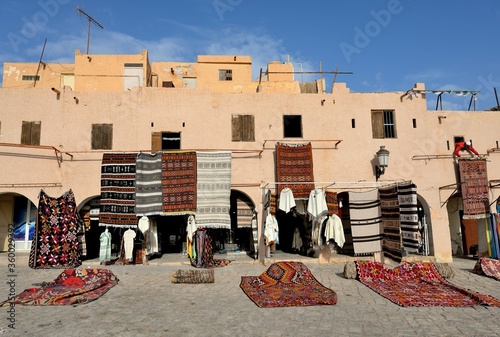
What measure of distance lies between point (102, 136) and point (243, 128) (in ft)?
16.8

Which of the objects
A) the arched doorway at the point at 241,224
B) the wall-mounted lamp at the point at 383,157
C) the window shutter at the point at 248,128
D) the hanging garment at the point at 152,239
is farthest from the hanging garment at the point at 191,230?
the wall-mounted lamp at the point at 383,157

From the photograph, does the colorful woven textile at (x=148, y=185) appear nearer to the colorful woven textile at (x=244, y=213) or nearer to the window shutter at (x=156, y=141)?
the window shutter at (x=156, y=141)

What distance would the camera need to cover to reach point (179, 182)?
1329 centimetres

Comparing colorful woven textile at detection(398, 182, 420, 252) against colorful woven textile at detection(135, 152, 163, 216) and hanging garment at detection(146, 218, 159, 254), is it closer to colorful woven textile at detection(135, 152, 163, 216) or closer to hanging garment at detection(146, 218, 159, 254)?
→ colorful woven textile at detection(135, 152, 163, 216)

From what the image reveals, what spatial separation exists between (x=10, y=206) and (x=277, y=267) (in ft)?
36.9

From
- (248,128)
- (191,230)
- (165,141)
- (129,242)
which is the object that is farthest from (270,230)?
(165,141)

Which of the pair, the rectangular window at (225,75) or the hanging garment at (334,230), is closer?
the hanging garment at (334,230)

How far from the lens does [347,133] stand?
48.3 feet

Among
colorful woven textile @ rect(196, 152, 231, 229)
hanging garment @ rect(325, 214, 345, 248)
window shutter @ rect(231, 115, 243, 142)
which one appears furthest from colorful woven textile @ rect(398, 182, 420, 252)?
window shutter @ rect(231, 115, 243, 142)

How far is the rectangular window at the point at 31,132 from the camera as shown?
540 inches

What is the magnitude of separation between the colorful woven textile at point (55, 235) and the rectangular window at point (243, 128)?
243 inches

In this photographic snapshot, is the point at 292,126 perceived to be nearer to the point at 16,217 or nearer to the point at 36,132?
the point at 36,132

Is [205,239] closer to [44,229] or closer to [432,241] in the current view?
[44,229]

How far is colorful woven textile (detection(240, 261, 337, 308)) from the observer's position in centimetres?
791
